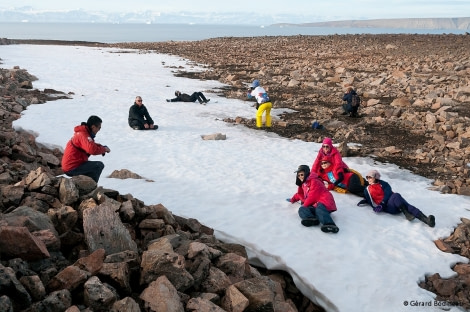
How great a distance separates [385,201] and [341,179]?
1179 mm

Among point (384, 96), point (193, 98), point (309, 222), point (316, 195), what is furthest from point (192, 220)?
point (384, 96)

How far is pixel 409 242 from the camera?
279 inches

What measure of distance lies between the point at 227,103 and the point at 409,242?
12.8 metres

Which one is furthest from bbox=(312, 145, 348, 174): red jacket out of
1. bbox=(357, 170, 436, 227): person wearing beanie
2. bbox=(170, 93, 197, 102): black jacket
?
bbox=(170, 93, 197, 102): black jacket

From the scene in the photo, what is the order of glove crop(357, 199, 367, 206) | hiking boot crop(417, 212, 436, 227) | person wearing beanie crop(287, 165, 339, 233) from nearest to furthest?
1. person wearing beanie crop(287, 165, 339, 233)
2. hiking boot crop(417, 212, 436, 227)
3. glove crop(357, 199, 367, 206)

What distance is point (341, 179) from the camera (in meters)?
8.95

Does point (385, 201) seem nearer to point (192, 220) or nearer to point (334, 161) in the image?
point (334, 161)

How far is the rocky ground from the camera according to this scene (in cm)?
1155

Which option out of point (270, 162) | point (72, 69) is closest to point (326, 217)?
point (270, 162)

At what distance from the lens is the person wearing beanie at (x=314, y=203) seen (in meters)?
7.27

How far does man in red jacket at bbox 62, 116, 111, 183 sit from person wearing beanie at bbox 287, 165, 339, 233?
152 inches

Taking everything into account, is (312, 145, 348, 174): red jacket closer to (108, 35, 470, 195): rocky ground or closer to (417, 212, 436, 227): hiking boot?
(417, 212, 436, 227): hiking boot

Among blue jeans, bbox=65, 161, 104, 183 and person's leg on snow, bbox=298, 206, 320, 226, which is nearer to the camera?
person's leg on snow, bbox=298, 206, 320, 226

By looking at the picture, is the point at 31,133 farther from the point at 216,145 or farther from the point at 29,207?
the point at 29,207
